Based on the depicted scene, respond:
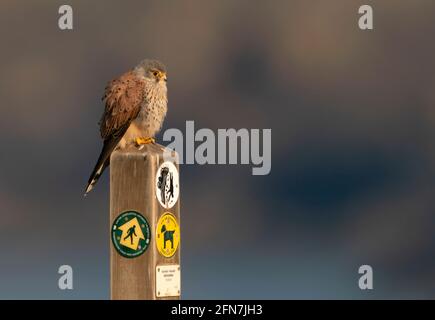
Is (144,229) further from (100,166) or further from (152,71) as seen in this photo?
(152,71)

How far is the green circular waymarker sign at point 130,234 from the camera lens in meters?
5.96

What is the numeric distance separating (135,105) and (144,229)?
10.0 feet

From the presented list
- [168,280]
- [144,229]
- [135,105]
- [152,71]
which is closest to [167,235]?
[144,229]

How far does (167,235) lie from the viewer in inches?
241

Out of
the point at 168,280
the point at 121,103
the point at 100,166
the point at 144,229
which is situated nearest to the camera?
the point at 144,229

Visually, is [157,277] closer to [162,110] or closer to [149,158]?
[149,158]

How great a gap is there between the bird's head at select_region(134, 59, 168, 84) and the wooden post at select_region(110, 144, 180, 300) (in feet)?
8.79

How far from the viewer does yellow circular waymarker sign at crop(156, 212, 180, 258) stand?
601cm

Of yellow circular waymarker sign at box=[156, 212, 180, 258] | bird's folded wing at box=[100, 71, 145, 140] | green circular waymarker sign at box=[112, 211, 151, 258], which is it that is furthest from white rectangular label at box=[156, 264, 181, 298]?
bird's folded wing at box=[100, 71, 145, 140]

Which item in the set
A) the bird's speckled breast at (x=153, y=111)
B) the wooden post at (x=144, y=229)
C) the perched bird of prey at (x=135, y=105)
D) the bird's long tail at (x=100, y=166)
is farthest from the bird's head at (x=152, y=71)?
the wooden post at (x=144, y=229)

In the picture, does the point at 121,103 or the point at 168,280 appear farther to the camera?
the point at 121,103

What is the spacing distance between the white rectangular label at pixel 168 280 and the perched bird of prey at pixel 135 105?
2345 millimetres

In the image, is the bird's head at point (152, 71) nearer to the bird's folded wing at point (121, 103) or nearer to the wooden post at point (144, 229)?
the bird's folded wing at point (121, 103)
